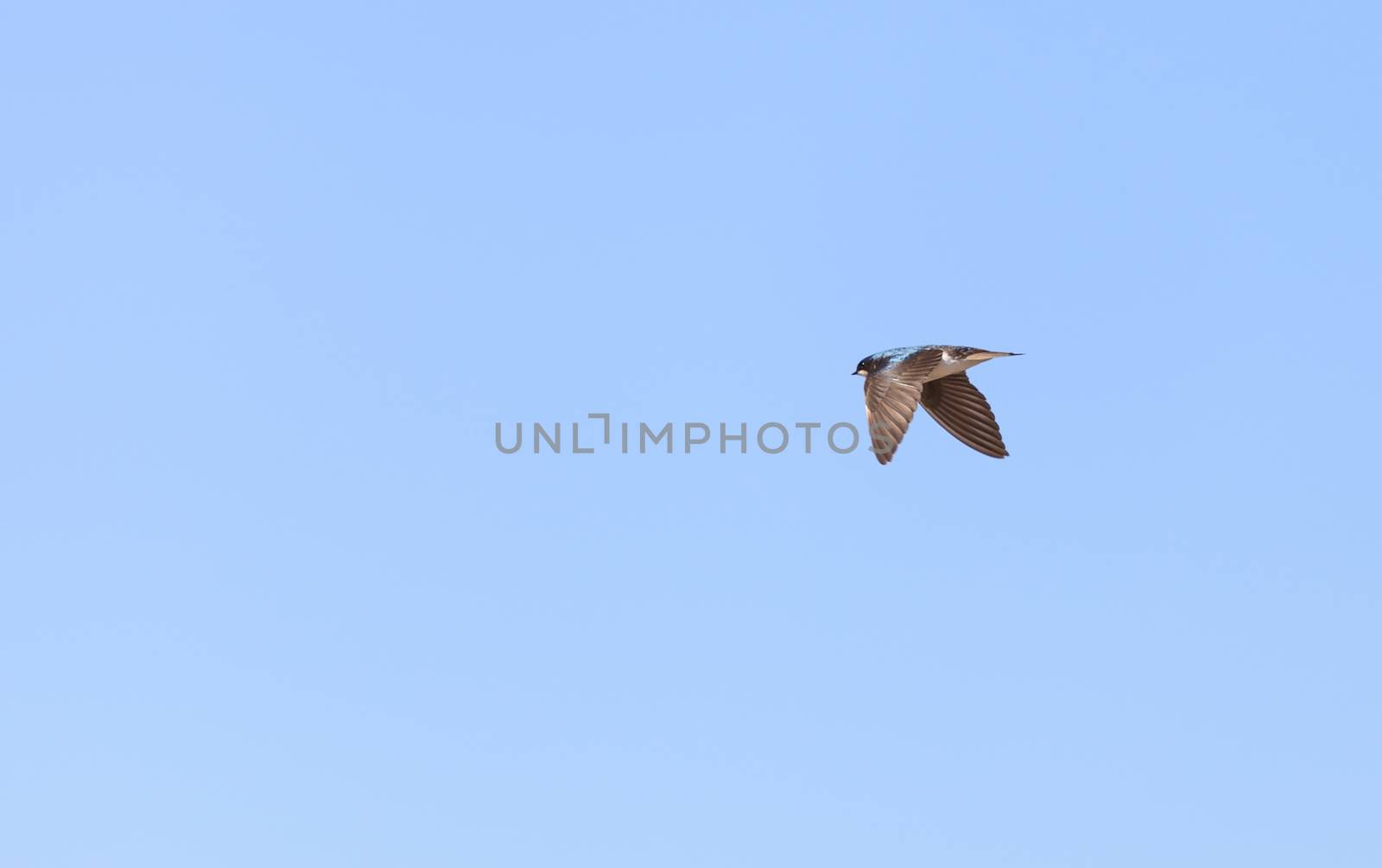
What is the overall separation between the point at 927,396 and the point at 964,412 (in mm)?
654

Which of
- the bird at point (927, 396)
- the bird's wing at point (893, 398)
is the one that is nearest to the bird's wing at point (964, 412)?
the bird at point (927, 396)

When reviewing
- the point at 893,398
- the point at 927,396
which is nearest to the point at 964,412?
the point at 927,396

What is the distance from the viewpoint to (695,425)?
77.7ft

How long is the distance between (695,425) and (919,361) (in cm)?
335

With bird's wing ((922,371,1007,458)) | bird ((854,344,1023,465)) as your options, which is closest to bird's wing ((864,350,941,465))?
bird ((854,344,1023,465))

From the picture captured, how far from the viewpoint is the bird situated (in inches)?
873

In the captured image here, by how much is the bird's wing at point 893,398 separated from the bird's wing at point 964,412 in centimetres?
115

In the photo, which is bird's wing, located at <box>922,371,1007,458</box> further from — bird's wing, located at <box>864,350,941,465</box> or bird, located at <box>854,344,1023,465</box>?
bird's wing, located at <box>864,350,941,465</box>

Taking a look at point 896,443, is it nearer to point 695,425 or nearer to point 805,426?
point 805,426

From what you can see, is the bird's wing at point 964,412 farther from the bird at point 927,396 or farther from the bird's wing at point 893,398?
the bird's wing at point 893,398

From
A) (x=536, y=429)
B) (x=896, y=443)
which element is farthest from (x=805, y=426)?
(x=536, y=429)

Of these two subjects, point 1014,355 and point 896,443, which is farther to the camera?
point 1014,355

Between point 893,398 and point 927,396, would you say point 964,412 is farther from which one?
point 893,398

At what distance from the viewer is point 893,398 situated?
22.8m
